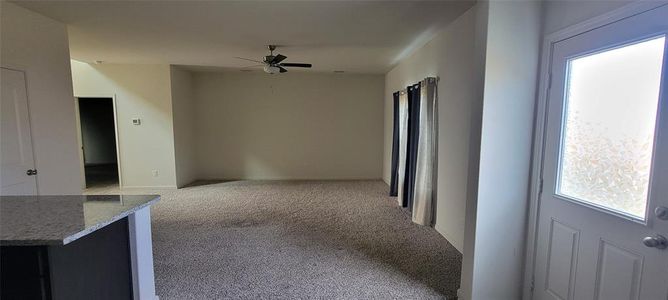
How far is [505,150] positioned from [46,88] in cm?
431

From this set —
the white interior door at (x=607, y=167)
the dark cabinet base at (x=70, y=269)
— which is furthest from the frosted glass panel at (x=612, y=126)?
the dark cabinet base at (x=70, y=269)

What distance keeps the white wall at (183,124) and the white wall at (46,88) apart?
2311 mm

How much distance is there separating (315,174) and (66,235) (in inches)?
219

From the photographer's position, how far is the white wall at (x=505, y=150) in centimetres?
188

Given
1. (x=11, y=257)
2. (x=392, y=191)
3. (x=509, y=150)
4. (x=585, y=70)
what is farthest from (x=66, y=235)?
(x=392, y=191)

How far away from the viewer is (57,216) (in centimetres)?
140

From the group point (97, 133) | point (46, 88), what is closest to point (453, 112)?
point (46, 88)

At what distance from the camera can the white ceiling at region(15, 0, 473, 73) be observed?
2635mm

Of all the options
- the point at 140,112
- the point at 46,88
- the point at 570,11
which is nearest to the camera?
the point at 570,11

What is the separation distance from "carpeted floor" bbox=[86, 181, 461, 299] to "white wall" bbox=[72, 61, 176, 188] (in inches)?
47.3

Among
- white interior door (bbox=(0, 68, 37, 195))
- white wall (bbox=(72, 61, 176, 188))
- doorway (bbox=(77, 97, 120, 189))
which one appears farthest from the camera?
doorway (bbox=(77, 97, 120, 189))

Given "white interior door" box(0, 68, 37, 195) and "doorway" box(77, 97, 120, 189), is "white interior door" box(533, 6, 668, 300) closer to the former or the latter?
"white interior door" box(0, 68, 37, 195)

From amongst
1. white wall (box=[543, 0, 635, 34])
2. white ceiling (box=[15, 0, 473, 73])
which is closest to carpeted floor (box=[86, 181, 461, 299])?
white wall (box=[543, 0, 635, 34])

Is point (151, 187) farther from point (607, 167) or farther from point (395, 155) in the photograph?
point (607, 167)
